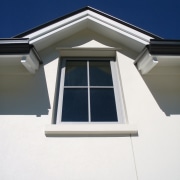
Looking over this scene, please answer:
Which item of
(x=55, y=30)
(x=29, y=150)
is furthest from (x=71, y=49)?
(x=29, y=150)

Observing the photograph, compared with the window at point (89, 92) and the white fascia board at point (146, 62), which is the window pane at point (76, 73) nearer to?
the window at point (89, 92)

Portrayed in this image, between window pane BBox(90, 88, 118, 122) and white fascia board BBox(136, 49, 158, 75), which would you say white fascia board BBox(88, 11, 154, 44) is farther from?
window pane BBox(90, 88, 118, 122)

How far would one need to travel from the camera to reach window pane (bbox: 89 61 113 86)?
3.46 metres

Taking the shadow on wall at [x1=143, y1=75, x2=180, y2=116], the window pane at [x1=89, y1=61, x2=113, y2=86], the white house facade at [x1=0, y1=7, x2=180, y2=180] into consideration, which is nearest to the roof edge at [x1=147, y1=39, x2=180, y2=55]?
the white house facade at [x1=0, y1=7, x2=180, y2=180]

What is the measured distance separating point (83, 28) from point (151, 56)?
1.83m

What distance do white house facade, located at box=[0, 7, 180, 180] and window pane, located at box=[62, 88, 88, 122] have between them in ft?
0.06

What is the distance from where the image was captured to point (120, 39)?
3715mm

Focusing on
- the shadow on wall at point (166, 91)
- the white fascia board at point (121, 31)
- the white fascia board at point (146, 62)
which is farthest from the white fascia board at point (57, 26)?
the shadow on wall at point (166, 91)

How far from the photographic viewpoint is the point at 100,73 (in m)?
3.60

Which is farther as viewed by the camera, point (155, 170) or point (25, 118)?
point (25, 118)

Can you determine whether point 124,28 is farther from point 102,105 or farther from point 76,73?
point 102,105

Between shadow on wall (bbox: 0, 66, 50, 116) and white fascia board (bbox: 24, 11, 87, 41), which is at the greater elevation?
Answer: white fascia board (bbox: 24, 11, 87, 41)

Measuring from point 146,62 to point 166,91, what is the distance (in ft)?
2.12

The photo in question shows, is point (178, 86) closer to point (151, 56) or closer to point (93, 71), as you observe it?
point (151, 56)
